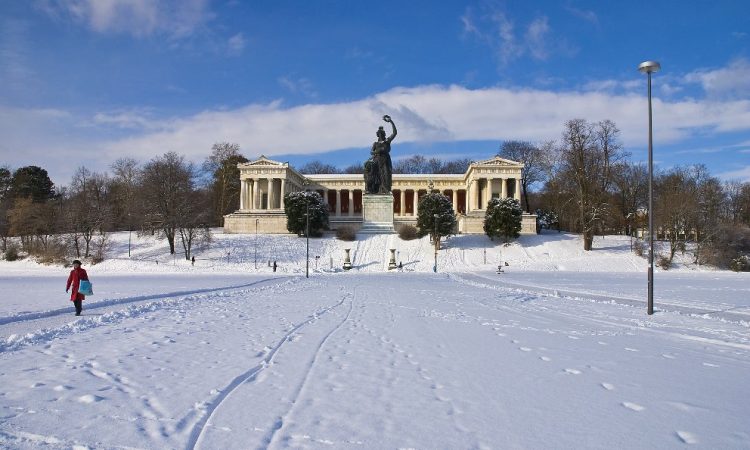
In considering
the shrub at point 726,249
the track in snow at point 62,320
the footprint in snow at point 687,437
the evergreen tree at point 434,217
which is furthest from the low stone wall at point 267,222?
the footprint in snow at point 687,437

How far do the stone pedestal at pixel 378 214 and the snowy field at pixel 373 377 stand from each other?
135ft

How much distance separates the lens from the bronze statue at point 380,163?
169 feet

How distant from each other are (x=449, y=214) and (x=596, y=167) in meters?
15.6

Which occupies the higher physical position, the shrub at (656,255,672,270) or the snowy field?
the snowy field

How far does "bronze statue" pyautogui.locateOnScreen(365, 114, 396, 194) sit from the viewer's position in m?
51.6

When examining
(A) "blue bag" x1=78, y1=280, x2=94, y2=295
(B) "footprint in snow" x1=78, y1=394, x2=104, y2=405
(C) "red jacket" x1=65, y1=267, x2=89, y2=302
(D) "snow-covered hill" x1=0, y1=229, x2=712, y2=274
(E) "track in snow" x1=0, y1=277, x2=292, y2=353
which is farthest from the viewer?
(D) "snow-covered hill" x1=0, y1=229, x2=712, y2=274

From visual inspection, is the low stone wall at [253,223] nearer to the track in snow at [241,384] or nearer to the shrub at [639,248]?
the shrub at [639,248]

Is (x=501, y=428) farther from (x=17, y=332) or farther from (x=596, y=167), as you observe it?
(x=596, y=167)

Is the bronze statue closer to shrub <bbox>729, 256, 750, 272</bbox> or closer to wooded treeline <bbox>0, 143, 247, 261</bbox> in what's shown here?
wooded treeline <bbox>0, 143, 247, 261</bbox>

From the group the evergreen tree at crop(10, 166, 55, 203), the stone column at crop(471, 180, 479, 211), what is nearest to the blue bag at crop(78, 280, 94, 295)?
the stone column at crop(471, 180, 479, 211)

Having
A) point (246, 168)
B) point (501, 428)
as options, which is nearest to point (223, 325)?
point (501, 428)

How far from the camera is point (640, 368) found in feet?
20.9

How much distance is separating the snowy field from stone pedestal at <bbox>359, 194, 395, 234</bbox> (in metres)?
41.2

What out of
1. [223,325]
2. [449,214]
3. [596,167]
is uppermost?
[596,167]
